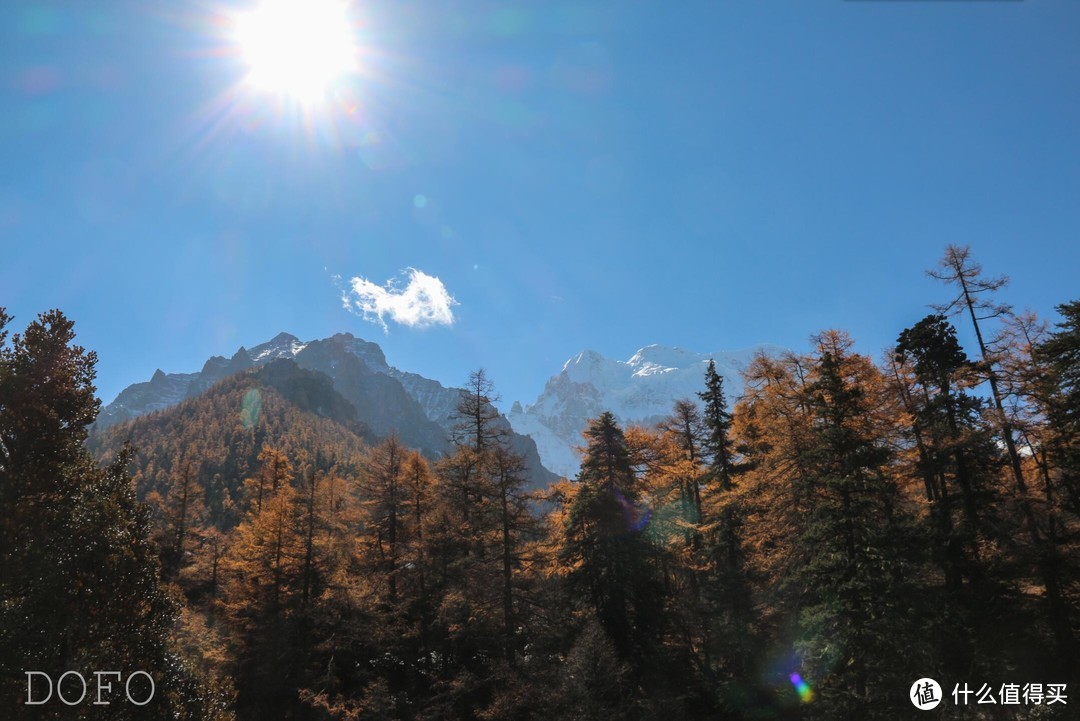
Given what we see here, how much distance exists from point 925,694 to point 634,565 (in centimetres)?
1056

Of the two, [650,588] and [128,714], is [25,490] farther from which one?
[650,588]

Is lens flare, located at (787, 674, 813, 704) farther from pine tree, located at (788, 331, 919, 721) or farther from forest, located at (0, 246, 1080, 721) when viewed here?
pine tree, located at (788, 331, 919, 721)

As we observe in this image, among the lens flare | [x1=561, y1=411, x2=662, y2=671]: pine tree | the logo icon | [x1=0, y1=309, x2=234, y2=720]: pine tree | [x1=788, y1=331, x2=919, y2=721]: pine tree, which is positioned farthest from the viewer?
[x1=561, y1=411, x2=662, y2=671]: pine tree

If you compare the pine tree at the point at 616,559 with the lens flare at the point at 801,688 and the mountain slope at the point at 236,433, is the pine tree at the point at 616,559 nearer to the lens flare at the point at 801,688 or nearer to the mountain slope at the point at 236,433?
the lens flare at the point at 801,688

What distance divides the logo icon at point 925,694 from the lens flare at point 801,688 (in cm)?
467

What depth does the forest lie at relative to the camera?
980 centimetres

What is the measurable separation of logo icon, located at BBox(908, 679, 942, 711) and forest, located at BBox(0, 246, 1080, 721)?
30cm

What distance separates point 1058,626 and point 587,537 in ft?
52.0

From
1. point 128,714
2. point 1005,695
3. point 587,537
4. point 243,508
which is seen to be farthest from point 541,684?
point 243,508

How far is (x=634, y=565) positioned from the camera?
76.0 feet

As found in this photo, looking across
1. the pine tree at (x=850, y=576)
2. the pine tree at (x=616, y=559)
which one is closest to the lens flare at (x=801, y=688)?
the pine tree at (x=850, y=576)

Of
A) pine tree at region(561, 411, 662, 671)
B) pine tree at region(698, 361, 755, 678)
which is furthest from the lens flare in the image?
pine tree at region(561, 411, 662, 671)

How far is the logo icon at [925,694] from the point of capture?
15.1 metres

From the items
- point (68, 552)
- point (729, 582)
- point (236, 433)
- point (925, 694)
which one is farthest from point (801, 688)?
point (236, 433)
